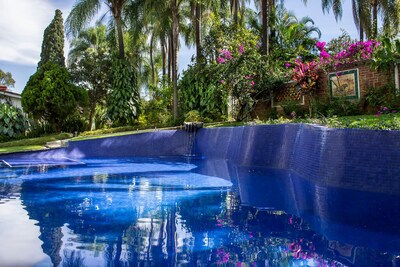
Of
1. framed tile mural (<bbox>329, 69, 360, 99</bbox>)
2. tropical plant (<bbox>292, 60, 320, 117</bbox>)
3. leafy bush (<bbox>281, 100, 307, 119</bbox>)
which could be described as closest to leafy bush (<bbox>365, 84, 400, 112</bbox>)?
framed tile mural (<bbox>329, 69, 360, 99</bbox>)

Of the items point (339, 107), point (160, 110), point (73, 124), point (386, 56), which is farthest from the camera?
point (73, 124)

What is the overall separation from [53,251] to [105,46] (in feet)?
79.3

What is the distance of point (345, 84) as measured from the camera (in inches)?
481

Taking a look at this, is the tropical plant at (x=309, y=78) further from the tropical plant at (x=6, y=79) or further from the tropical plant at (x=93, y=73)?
the tropical plant at (x=6, y=79)

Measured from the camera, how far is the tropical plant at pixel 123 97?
2114 cm

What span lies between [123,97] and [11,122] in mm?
6851

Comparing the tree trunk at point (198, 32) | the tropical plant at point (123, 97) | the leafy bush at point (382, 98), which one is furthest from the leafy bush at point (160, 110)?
the leafy bush at point (382, 98)

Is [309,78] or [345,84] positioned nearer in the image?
[345,84]

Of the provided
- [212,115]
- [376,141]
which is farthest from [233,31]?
[376,141]

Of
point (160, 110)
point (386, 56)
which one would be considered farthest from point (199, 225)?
point (160, 110)

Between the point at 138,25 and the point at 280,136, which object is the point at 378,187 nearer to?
the point at 280,136

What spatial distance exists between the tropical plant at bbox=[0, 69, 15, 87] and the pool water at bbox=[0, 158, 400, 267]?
1558 inches

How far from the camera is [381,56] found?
1048cm

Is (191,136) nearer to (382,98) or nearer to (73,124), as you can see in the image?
(382,98)
